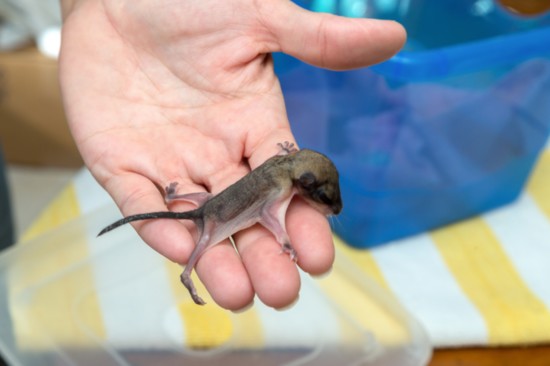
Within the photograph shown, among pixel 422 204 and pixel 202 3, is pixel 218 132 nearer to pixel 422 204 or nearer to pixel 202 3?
pixel 202 3

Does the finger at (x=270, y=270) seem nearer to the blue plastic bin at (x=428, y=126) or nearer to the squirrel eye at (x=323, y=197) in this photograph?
the squirrel eye at (x=323, y=197)

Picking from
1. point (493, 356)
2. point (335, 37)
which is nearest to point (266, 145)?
point (335, 37)

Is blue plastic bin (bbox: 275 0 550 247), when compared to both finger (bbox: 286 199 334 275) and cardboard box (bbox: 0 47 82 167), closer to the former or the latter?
finger (bbox: 286 199 334 275)

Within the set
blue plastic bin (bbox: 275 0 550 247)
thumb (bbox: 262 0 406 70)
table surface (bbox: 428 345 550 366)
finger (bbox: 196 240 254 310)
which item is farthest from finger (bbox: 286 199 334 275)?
table surface (bbox: 428 345 550 366)

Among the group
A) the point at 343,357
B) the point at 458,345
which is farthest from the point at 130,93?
the point at 458,345

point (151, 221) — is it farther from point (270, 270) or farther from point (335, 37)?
point (335, 37)
